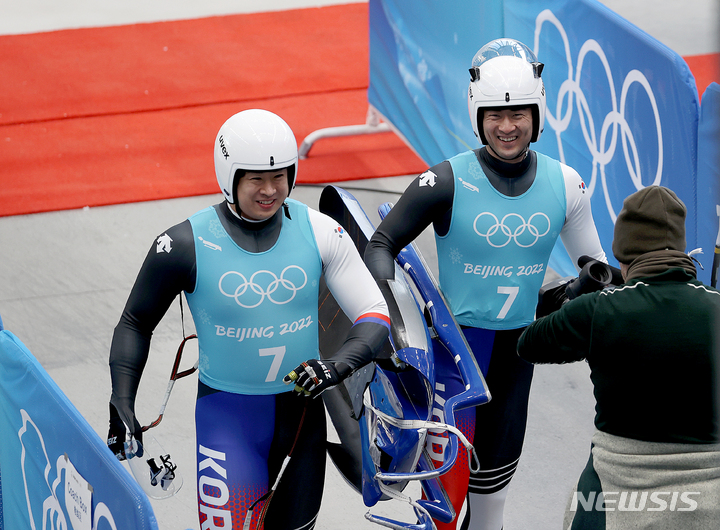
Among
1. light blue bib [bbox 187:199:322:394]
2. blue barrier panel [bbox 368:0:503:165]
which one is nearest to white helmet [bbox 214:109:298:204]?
light blue bib [bbox 187:199:322:394]

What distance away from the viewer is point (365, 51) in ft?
36.3

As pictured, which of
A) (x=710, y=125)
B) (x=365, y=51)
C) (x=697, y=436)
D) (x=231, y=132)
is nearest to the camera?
(x=697, y=436)

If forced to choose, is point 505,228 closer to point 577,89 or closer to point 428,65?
point 577,89

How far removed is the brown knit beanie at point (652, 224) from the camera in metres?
2.86

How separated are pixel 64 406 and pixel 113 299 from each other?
3998 millimetres

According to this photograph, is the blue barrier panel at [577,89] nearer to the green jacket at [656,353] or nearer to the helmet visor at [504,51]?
the helmet visor at [504,51]

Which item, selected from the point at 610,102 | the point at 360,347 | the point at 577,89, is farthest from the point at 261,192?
the point at 577,89

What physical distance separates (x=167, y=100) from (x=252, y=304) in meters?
7.01

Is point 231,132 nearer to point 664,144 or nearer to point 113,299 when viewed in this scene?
point 664,144

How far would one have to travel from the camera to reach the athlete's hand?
10.7ft

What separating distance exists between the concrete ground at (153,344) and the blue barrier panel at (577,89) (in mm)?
967

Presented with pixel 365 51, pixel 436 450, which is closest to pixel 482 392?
pixel 436 450

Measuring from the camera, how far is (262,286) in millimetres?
3475

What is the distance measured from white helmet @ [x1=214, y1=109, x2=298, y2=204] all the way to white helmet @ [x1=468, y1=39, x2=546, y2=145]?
36.7 inches
